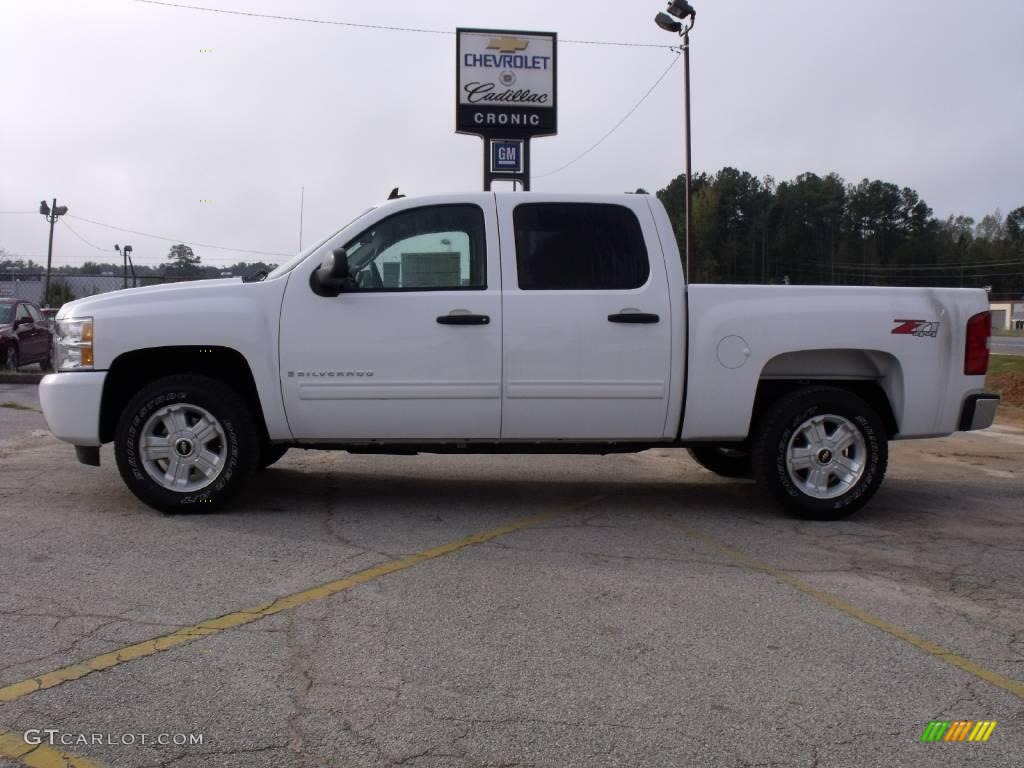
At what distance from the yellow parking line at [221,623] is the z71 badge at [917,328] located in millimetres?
2848

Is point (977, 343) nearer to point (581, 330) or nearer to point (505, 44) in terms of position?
point (581, 330)

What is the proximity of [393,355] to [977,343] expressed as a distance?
3842 millimetres

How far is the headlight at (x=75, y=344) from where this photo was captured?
19.1ft

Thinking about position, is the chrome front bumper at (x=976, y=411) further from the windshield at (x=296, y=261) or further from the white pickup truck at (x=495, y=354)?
the windshield at (x=296, y=261)

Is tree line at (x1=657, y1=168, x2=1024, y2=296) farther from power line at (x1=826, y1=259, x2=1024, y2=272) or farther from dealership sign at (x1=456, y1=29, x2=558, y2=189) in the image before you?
dealership sign at (x1=456, y1=29, x2=558, y2=189)

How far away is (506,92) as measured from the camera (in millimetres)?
18484

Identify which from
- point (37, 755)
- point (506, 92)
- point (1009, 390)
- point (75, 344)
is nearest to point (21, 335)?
point (506, 92)

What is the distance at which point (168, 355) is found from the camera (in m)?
6.03

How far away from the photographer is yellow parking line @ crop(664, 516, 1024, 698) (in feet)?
11.8

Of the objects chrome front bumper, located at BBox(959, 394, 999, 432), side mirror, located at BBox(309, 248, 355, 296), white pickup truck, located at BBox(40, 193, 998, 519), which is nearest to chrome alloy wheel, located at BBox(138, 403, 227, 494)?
white pickup truck, located at BBox(40, 193, 998, 519)

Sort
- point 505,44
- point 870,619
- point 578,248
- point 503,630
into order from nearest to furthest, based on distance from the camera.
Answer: point 503,630, point 870,619, point 578,248, point 505,44

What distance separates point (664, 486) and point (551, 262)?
7.90 feet

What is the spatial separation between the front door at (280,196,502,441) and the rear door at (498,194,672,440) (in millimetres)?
145

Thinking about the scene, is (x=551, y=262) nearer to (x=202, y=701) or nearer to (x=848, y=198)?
(x=202, y=701)
